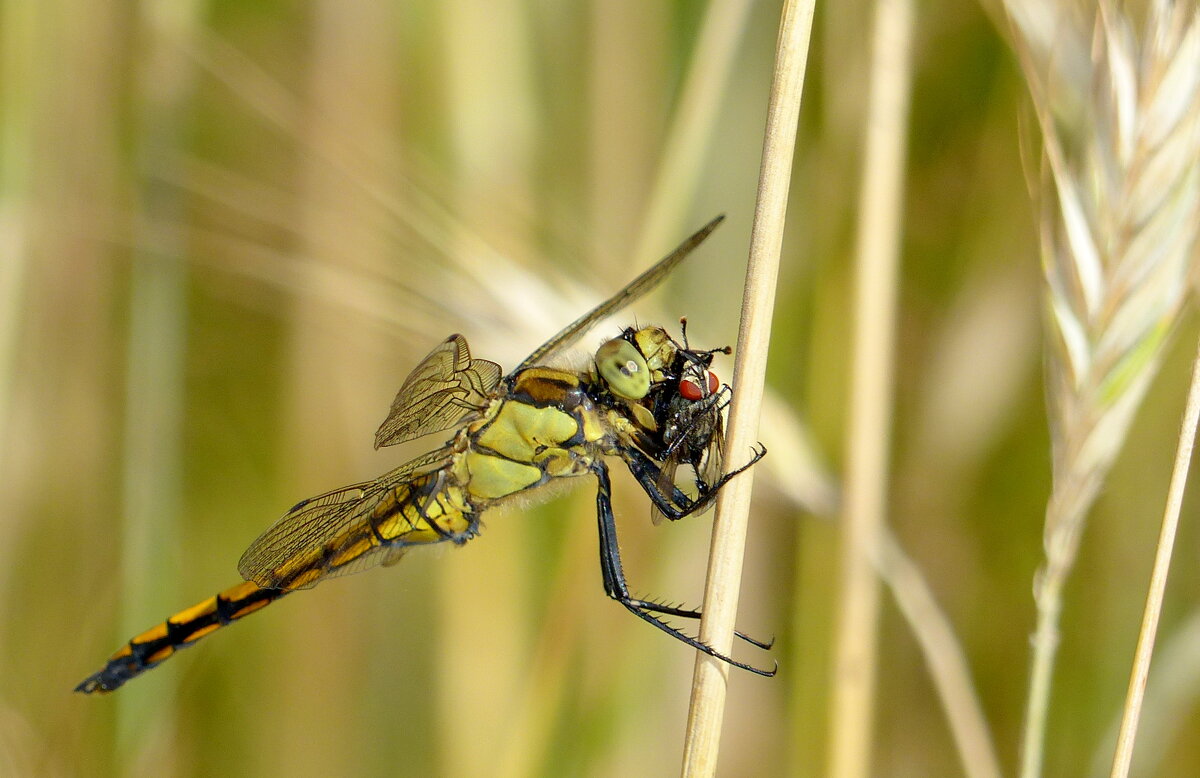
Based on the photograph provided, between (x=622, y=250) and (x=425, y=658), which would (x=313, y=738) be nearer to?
(x=425, y=658)

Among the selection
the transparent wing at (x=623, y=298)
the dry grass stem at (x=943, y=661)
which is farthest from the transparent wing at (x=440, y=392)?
the dry grass stem at (x=943, y=661)

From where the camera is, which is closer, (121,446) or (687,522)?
(687,522)

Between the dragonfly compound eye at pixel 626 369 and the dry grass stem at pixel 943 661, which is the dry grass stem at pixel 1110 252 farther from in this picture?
the dragonfly compound eye at pixel 626 369

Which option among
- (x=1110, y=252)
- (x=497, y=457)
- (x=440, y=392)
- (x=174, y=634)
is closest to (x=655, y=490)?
(x=497, y=457)

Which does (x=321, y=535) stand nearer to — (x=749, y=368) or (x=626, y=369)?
(x=626, y=369)

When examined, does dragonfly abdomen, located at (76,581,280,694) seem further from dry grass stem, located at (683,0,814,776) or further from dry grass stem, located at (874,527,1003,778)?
dry grass stem, located at (874,527,1003,778)

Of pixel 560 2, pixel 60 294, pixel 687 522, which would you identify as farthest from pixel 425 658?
pixel 560 2
